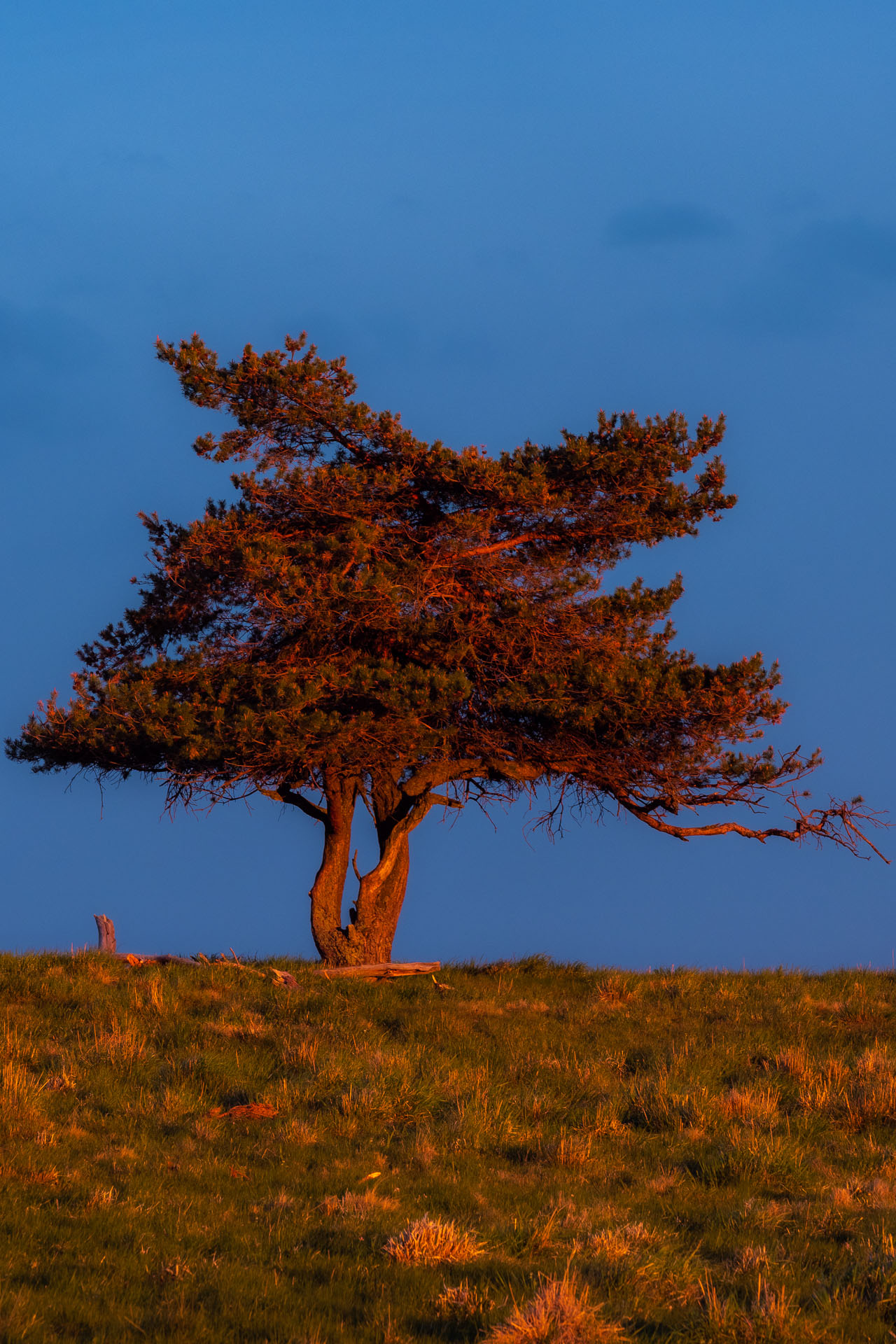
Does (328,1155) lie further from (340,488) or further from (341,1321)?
(340,488)

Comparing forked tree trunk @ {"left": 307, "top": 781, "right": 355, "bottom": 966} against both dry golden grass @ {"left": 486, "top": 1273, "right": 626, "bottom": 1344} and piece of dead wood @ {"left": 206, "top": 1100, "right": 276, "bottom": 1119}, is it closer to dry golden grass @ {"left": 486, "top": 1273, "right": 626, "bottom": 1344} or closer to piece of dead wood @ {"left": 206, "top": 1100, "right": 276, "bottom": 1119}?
piece of dead wood @ {"left": 206, "top": 1100, "right": 276, "bottom": 1119}

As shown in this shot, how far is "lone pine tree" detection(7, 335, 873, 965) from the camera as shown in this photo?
1630 cm

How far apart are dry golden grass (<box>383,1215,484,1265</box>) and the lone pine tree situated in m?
8.92

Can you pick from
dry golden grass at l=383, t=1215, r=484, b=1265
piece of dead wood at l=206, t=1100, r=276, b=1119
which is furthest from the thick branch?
dry golden grass at l=383, t=1215, r=484, b=1265

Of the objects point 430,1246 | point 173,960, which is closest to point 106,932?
point 173,960

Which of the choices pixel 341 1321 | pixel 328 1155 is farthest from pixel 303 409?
pixel 341 1321

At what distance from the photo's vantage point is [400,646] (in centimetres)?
1800

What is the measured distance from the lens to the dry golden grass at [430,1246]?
23.1 feet

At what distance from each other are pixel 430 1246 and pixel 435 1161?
2.38m

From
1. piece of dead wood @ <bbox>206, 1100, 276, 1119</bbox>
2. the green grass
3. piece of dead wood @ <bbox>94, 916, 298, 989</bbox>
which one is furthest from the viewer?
piece of dead wood @ <bbox>94, 916, 298, 989</bbox>

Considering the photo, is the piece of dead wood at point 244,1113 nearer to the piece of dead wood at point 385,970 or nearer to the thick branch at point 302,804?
the piece of dead wood at point 385,970

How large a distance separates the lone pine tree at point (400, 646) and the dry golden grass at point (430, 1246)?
8921mm

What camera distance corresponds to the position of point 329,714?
16.0 m

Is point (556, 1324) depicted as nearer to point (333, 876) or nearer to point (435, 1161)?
point (435, 1161)
